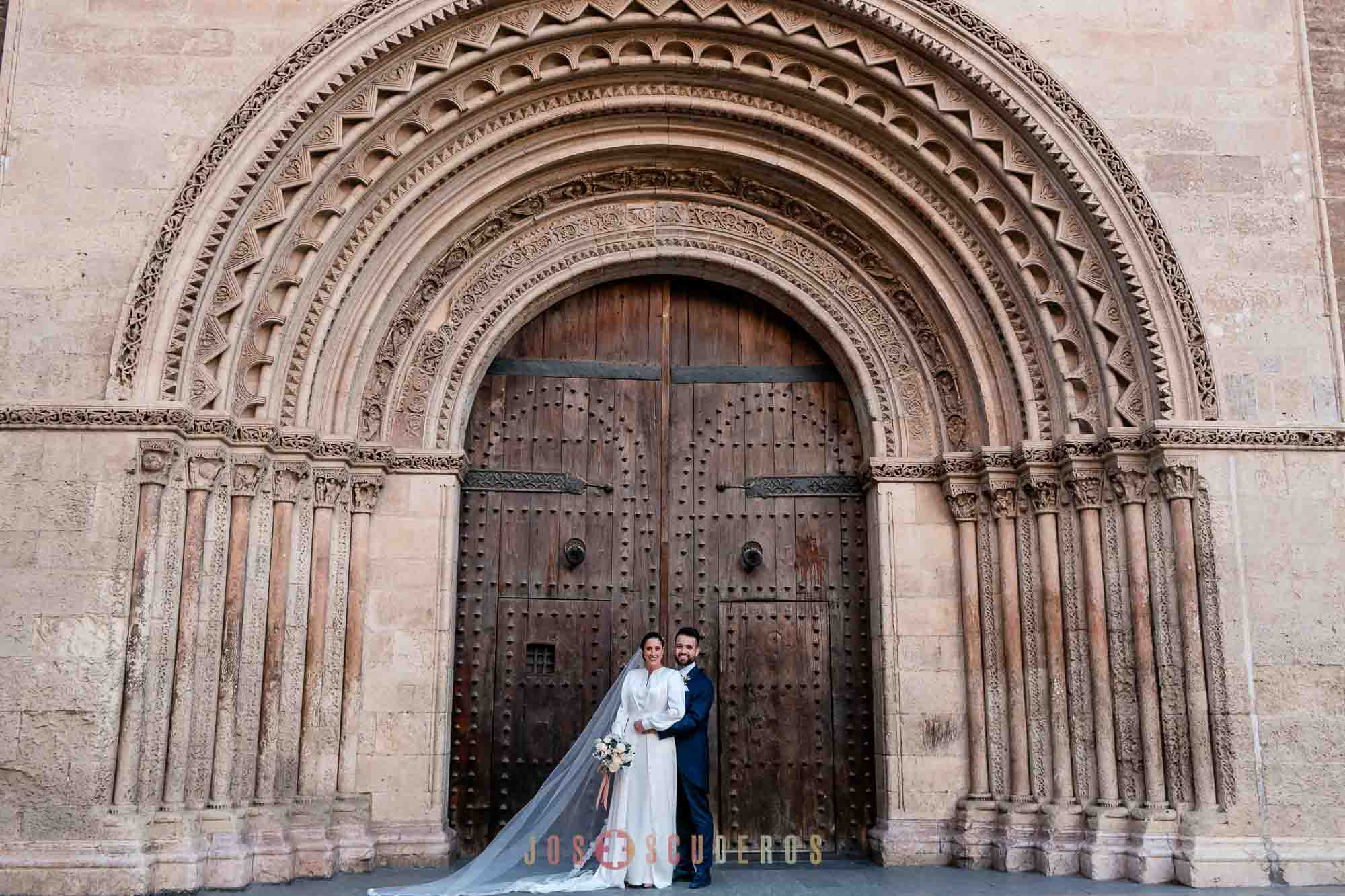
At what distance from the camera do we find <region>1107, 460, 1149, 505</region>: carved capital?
7.33 m

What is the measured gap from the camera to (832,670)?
828 centimetres

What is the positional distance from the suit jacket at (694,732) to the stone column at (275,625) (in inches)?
92.8

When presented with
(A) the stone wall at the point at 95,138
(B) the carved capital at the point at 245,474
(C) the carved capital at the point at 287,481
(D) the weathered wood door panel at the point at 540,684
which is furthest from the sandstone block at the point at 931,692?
(A) the stone wall at the point at 95,138

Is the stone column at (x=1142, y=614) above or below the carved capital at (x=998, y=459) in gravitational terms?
below

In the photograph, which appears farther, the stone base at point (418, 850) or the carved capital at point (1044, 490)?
the carved capital at point (1044, 490)

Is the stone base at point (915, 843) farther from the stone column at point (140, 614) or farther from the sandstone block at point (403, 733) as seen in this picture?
the stone column at point (140, 614)

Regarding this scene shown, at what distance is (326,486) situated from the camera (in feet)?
25.0

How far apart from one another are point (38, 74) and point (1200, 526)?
7.55 m

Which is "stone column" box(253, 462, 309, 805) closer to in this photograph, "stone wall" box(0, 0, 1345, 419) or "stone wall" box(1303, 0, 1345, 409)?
"stone wall" box(0, 0, 1345, 419)

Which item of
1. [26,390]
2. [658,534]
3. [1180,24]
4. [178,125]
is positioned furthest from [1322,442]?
[26,390]

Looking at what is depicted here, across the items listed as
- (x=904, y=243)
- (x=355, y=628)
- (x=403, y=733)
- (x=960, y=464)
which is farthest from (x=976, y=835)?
(x=355, y=628)

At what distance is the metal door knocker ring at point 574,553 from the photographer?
818cm

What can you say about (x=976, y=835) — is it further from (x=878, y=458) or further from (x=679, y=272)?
(x=679, y=272)

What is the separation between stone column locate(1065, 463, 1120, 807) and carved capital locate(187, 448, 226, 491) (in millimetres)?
5297
